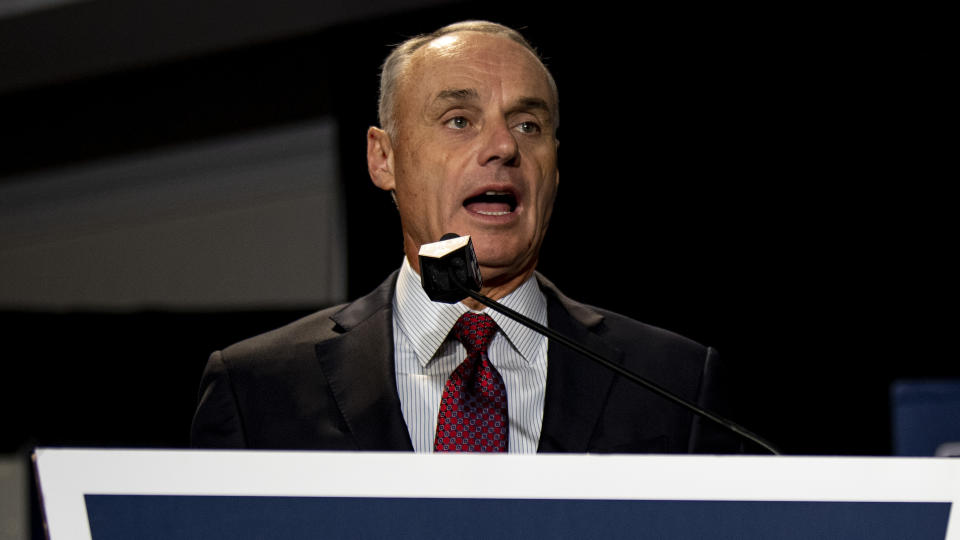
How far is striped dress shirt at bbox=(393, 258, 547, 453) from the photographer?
1.19 meters

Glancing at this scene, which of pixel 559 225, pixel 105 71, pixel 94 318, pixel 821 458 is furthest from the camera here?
pixel 94 318

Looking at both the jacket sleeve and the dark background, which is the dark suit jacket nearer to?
the jacket sleeve

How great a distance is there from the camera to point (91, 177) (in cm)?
368

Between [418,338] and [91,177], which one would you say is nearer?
[418,338]

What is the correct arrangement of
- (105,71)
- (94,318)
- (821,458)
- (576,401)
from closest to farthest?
(821,458)
(576,401)
(105,71)
(94,318)

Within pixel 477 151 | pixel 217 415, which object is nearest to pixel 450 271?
pixel 477 151

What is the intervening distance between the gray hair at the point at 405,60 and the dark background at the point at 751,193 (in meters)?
0.04

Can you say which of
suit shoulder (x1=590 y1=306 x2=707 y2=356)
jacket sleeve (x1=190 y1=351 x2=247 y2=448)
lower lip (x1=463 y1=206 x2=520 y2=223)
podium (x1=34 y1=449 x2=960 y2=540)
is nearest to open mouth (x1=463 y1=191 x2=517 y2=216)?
lower lip (x1=463 y1=206 x2=520 y2=223)

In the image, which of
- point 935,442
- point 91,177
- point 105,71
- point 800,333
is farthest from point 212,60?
point 935,442

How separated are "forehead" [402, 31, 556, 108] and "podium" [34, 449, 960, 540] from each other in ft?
2.42

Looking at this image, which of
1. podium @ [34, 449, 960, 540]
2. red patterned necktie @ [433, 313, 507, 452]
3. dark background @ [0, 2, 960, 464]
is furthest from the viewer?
dark background @ [0, 2, 960, 464]

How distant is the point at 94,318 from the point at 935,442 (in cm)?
249

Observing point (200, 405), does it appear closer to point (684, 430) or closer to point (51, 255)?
point (684, 430)

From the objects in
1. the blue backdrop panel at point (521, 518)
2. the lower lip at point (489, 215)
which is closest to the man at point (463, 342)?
the lower lip at point (489, 215)
